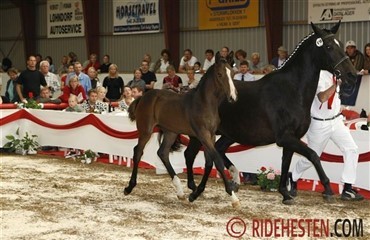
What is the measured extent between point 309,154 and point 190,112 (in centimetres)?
140

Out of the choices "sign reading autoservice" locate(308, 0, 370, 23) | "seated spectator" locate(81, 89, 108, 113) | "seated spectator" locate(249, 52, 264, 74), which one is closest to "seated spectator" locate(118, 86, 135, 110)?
"seated spectator" locate(81, 89, 108, 113)

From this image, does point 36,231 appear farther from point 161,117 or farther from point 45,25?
point 45,25

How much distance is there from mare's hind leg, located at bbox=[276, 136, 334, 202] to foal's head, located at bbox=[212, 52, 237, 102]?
0.81 metres

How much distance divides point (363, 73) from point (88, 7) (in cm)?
1430

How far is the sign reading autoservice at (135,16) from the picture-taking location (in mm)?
22109

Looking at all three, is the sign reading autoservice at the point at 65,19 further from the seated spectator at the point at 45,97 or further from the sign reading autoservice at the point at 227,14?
the seated spectator at the point at 45,97

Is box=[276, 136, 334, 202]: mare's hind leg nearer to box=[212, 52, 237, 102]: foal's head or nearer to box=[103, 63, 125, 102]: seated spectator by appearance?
box=[212, 52, 237, 102]: foal's head

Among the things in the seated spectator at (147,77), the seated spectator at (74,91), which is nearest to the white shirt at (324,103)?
the seated spectator at (74,91)

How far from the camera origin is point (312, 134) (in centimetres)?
780

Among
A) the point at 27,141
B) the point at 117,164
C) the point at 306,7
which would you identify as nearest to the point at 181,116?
the point at 117,164

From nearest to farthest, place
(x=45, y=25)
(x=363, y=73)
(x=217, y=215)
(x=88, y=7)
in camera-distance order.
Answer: (x=217, y=215)
(x=363, y=73)
(x=88, y=7)
(x=45, y=25)

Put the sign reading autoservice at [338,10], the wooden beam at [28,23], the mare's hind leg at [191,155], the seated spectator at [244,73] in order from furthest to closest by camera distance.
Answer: the wooden beam at [28,23] < the sign reading autoservice at [338,10] < the seated spectator at [244,73] < the mare's hind leg at [191,155]

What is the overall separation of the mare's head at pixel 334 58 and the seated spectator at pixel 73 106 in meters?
5.82

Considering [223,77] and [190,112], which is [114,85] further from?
[223,77]
